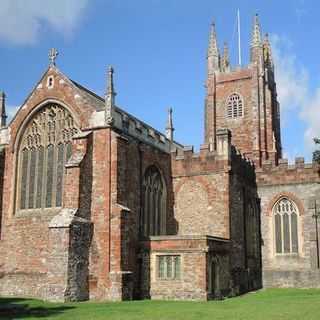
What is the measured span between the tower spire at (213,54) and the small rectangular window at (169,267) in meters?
29.3

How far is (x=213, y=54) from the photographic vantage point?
178 ft

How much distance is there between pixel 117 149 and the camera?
27.0m

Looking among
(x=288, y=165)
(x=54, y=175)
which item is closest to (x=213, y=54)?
(x=288, y=165)

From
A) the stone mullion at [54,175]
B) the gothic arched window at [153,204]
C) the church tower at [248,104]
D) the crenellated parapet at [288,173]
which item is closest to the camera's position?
the stone mullion at [54,175]

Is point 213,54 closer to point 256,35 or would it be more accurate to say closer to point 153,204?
point 256,35

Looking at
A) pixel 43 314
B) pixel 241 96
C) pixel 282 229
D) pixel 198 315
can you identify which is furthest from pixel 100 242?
pixel 241 96

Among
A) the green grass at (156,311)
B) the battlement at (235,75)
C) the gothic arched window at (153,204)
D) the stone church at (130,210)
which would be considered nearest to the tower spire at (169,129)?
the stone church at (130,210)

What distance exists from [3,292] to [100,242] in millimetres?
6862

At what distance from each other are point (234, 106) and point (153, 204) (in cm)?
2126

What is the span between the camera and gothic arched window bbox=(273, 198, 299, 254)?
117 ft

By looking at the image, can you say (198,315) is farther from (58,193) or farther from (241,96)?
(241,96)

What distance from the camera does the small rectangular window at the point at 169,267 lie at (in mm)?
26938

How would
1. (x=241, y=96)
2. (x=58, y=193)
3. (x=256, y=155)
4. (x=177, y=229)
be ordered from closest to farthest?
(x=58, y=193) → (x=177, y=229) → (x=256, y=155) → (x=241, y=96)

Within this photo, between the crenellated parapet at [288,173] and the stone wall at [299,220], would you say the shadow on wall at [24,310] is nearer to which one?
the stone wall at [299,220]
